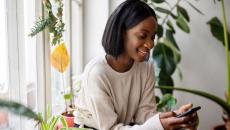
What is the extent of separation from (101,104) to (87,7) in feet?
3.61

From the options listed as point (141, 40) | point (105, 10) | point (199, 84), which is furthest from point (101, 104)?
point (199, 84)

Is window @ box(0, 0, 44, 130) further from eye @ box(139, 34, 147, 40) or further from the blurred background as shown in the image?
eye @ box(139, 34, 147, 40)

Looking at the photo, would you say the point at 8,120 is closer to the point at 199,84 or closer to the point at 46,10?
the point at 46,10

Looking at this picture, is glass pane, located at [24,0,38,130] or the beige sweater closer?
the beige sweater

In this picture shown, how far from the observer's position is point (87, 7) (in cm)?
207

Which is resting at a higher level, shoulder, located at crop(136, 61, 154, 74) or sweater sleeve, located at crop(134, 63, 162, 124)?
shoulder, located at crop(136, 61, 154, 74)

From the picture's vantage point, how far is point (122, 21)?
3.59 ft

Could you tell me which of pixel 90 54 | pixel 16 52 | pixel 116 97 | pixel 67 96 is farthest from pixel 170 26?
pixel 16 52

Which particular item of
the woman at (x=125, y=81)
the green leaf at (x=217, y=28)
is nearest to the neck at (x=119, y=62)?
the woman at (x=125, y=81)

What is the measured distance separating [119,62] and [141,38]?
147 mm

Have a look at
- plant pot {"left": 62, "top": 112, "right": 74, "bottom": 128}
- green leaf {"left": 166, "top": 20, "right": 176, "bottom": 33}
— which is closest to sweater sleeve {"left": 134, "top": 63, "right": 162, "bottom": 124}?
plant pot {"left": 62, "top": 112, "right": 74, "bottom": 128}

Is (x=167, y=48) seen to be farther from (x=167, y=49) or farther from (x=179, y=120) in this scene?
(x=179, y=120)

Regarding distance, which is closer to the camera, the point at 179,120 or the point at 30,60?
the point at 179,120

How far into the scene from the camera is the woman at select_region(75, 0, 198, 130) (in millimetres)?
1063
